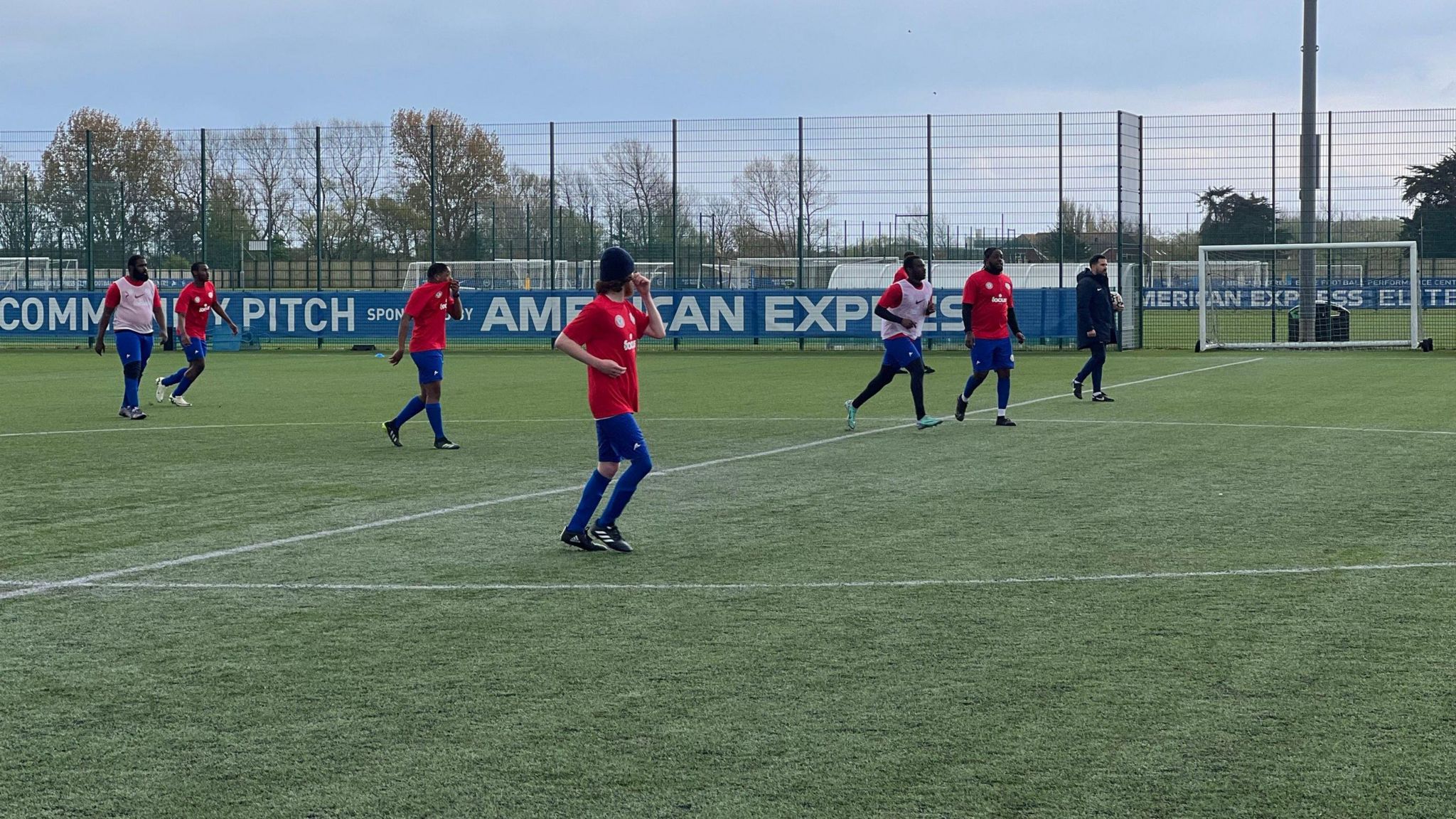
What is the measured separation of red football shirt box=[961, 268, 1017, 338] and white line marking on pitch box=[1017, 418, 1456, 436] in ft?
3.34

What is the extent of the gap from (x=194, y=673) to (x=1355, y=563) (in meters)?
5.49

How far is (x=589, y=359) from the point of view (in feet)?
27.9

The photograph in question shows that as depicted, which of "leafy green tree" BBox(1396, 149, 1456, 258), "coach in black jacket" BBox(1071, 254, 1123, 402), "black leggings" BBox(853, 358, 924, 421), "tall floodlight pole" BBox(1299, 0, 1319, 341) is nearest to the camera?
"black leggings" BBox(853, 358, 924, 421)

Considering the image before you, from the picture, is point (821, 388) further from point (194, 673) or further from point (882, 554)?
point (194, 673)

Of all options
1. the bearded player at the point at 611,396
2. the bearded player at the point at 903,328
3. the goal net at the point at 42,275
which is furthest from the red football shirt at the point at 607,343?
the goal net at the point at 42,275

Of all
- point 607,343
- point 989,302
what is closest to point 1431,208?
point 989,302

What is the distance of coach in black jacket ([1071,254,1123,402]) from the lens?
19188 mm

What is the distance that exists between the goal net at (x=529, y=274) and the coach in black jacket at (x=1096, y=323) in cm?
1819

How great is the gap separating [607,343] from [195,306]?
13142 mm

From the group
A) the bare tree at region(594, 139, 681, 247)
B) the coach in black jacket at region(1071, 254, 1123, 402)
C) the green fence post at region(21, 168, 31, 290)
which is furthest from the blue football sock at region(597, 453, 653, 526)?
the green fence post at region(21, 168, 31, 290)

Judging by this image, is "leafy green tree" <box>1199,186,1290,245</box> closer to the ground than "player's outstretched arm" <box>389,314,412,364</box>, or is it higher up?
higher up

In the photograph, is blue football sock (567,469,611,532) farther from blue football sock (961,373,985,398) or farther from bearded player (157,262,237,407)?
bearded player (157,262,237,407)

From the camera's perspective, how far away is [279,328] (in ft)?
123

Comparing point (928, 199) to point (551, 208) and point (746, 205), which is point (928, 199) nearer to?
point (746, 205)
